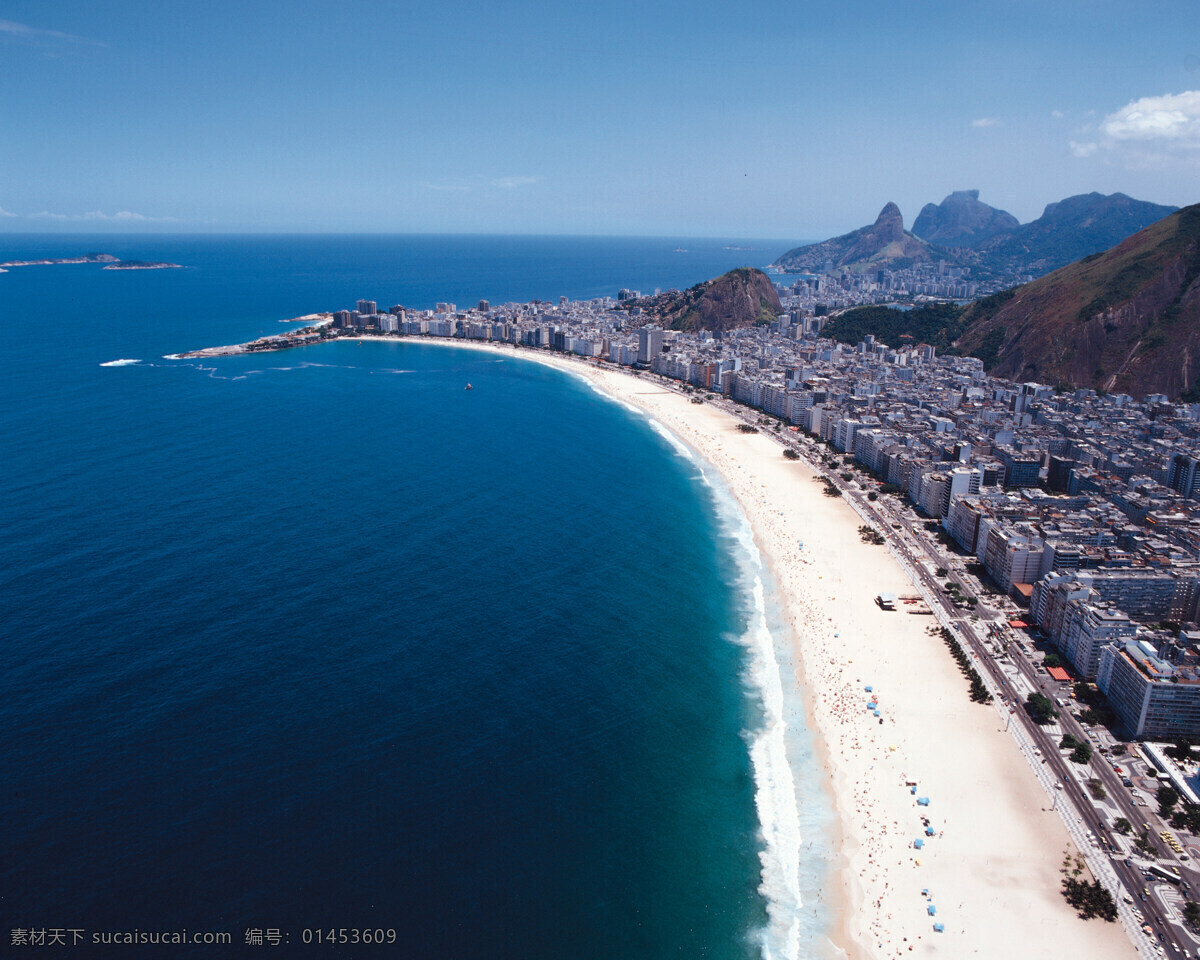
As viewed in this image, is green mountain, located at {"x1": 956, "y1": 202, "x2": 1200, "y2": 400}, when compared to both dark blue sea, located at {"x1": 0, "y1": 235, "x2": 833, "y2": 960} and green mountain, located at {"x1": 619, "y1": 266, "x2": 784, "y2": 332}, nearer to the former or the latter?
green mountain, located at {"x1": 619, "y1": 266, "x2": 784, "y2": 332}

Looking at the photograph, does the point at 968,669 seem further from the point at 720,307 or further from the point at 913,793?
the point at 720,307

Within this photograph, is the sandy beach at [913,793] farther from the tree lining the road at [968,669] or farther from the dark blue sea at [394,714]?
the dark blue sea at [394,714]

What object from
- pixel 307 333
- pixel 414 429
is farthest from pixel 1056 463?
pixel 307 333

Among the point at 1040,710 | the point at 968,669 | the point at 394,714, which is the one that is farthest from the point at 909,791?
the point at 394,714

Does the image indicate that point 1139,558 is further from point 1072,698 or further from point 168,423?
point 168,423

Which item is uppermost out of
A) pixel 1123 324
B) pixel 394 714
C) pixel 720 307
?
pixel 1123 324

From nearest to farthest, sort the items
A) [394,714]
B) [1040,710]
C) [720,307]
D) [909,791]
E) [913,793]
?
[913,793] → [909,791] → [394,714] → [1040,710] → [720,307]
